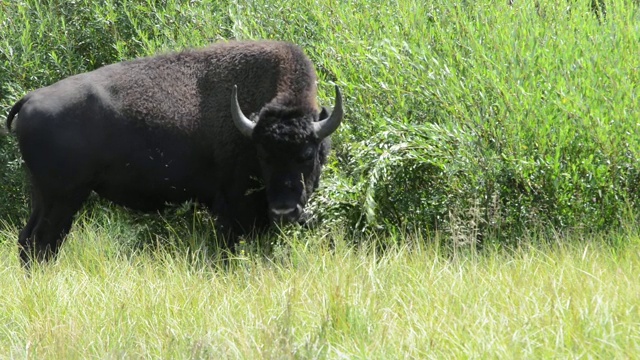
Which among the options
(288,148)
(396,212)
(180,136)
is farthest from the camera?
(180,136)

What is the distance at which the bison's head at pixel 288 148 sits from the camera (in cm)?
697

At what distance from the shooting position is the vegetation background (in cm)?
492

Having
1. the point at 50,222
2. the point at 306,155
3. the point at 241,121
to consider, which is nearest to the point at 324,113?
the point at 306,155

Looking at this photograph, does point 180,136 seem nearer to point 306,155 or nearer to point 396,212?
point 306,155

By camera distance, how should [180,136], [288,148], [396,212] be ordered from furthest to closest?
[180,136] → [396,212] → [288,148]

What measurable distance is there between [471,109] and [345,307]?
256 centimetres

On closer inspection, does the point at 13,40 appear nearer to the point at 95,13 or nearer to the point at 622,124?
the point at 95,13

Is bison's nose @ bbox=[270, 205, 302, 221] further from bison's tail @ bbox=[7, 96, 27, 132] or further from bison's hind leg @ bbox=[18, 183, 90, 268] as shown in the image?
bison's tail @ bbox=[7, 96, 27, 132]

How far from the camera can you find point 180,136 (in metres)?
7.54

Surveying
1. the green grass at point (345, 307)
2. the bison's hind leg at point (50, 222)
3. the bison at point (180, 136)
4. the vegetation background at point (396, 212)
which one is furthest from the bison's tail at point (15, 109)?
the green grass at point (345, 307)

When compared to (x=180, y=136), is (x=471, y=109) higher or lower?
higher

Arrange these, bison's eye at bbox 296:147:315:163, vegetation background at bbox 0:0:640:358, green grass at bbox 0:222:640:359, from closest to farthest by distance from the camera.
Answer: green grass at bbox 0:222:640:359, vegetation background at bbox 0:0:640:358, bison's eye at bbox 296:147:315:163

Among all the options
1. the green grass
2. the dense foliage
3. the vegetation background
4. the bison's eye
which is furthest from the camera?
the bison's eye

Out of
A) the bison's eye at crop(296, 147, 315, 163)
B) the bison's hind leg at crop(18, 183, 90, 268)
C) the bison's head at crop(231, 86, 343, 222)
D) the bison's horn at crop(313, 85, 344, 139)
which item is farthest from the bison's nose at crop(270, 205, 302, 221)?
the bison's hind leg at crop(18, 183, 90, 268)
